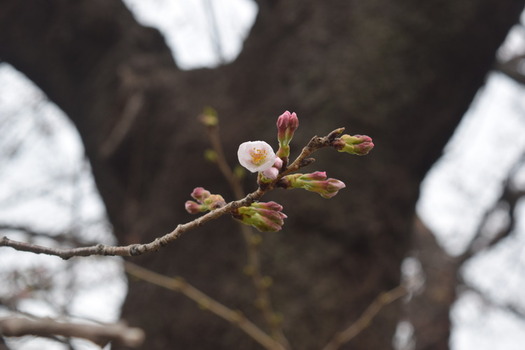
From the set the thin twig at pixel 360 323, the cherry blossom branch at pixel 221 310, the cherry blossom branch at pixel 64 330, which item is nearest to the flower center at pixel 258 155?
the cherry blossom branch at pixel 64 330

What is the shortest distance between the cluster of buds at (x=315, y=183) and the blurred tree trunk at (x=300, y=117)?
90 cm

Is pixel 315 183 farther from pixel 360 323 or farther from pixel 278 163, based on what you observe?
pixel 360 323

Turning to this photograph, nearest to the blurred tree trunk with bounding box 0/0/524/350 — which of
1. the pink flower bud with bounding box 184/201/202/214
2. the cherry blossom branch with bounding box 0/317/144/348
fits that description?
the pink flower bud with bounding box 184/201/202/214

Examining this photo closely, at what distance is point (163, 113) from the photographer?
6.37 feet

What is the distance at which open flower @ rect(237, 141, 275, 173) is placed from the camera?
0.47 meters

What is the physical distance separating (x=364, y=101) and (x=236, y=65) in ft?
1.86

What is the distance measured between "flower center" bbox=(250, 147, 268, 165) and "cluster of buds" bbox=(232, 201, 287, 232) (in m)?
0.05

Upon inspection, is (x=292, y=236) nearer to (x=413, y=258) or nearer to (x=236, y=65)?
→ (x=236, y=65)

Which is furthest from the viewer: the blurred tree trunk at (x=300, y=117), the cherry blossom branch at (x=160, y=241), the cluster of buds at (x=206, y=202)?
the blurred tree trunk at (x=300, y=117)

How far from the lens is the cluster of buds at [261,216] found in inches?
20.3

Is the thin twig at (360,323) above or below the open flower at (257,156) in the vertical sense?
below

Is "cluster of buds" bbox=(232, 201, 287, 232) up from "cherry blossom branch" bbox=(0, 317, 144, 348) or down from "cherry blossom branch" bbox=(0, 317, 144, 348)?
down

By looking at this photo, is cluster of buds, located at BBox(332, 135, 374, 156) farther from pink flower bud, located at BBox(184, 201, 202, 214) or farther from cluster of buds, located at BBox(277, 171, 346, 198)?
pink flower bud, located at BBox(184, 201, 202, 214)

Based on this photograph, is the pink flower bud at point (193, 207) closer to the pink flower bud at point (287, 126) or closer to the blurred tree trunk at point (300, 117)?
the pink flower bud at point (287, 126)
